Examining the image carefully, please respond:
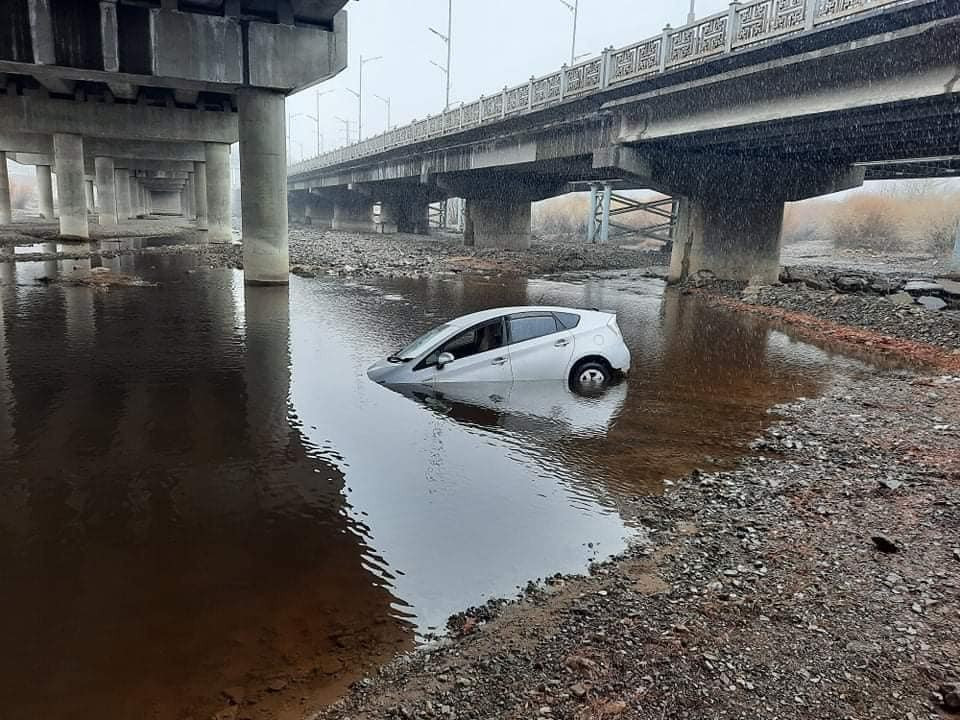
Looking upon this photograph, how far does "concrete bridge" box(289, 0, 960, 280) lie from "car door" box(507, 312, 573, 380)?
10.1m

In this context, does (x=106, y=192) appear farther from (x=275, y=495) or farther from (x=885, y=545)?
(x=885, y=545)

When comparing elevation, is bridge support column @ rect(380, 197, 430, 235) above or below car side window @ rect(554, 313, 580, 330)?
above

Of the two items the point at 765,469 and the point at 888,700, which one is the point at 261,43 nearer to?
the point at 765,469

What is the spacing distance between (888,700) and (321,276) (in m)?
24.4

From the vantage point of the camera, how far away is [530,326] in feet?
35.7

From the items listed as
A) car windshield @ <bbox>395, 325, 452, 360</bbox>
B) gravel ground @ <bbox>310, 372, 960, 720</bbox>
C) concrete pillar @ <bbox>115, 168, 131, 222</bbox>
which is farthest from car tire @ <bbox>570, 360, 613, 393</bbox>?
concrete pillar @ <bbox>115, 168, 131, 222</bbox>

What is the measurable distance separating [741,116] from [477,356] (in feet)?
44.2

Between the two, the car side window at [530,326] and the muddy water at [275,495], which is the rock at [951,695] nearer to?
the muddy water at [275,495]

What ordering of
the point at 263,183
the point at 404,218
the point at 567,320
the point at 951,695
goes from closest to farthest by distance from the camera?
1. the point at 951,695
2. the point at 567,320
3. the point at 263,183
4. the point at 404,218

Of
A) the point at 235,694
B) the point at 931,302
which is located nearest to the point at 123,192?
the point at 931,302

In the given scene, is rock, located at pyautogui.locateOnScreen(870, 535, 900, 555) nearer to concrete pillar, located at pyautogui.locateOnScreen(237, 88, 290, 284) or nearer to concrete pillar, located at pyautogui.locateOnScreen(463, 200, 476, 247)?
concrete pillar, located at pyautogui.locateOnScreen(237, 88, 290, 284)

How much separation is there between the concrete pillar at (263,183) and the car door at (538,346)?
12737 mm

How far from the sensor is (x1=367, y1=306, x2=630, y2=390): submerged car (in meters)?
10.7

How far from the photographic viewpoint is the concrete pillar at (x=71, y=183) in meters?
35.3
